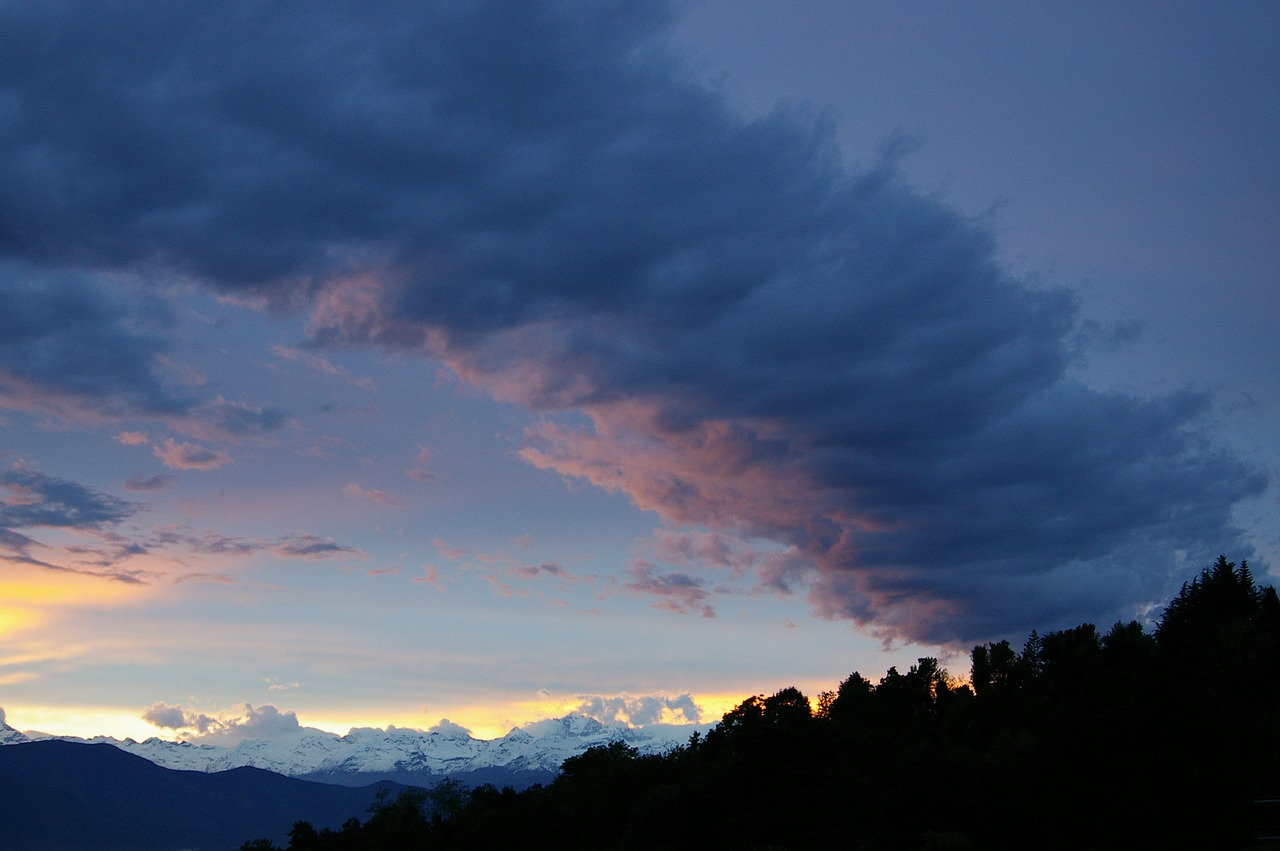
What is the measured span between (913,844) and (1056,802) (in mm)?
12442

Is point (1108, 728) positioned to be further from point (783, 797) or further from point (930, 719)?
point (930, 719)

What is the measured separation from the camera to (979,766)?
100188 millimetres

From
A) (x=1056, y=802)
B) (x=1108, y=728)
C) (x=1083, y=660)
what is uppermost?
(x=1083, y=660)

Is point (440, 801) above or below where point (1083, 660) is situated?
below

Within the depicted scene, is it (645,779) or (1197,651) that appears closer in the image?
(1197,651)

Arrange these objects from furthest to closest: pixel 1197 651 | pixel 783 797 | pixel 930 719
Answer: pixel 930 719 < pixel 1197 651 < pixel 783 797

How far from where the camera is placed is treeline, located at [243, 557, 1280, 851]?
238ft

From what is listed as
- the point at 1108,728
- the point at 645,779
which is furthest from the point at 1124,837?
the point at 645,779

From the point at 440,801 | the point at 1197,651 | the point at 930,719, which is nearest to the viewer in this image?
the point at 1197,651

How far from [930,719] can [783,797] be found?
5556 centimetres

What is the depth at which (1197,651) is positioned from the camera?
120125mm

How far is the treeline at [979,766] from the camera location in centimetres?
7269

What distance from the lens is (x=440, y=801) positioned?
196 m

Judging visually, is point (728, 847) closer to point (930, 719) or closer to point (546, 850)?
point (546, 850)
